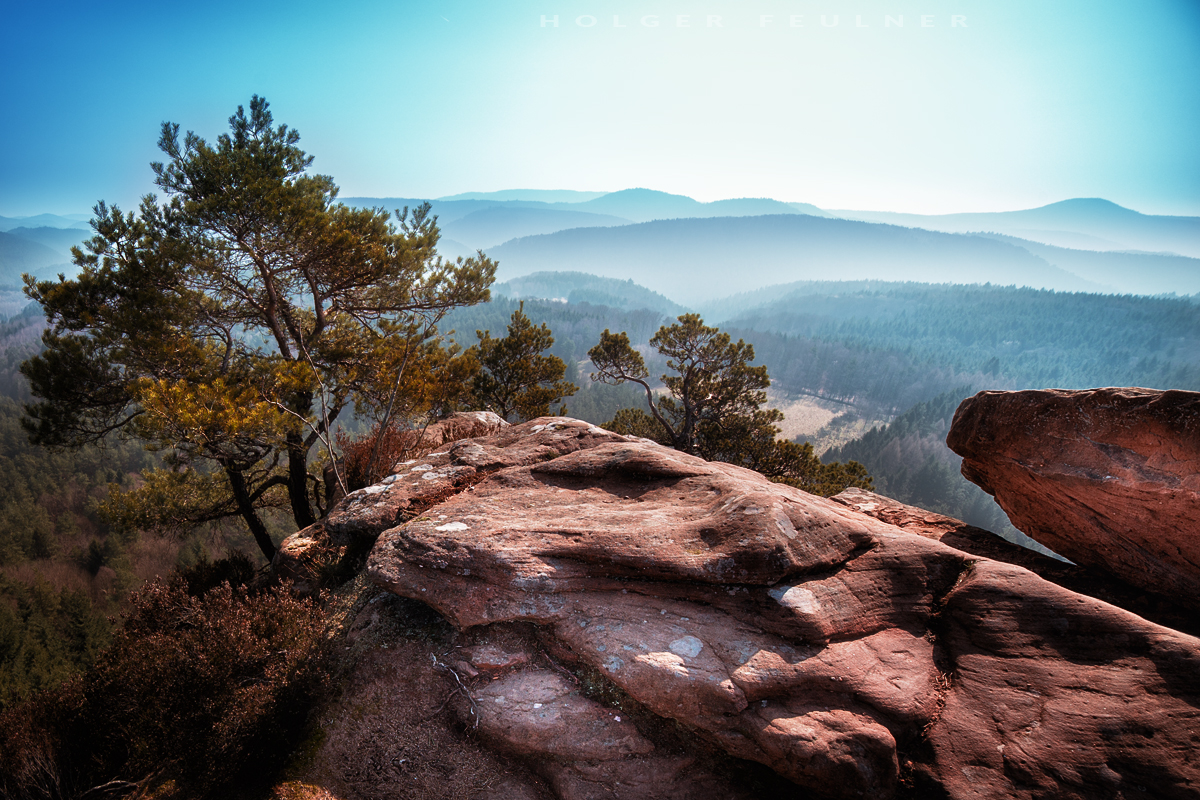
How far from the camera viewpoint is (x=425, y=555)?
6117 millimetres

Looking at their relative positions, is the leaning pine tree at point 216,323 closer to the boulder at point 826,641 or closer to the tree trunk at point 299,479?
the tree trunk at point 299,479

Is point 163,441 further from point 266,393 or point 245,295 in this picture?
point 245,295

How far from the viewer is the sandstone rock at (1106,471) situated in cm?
619

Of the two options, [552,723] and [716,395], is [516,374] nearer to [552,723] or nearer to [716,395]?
[716,395]

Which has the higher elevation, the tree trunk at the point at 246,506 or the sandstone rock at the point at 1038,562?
the sandstone rock at the point at 1038,562

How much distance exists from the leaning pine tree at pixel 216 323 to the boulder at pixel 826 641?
5.98 m

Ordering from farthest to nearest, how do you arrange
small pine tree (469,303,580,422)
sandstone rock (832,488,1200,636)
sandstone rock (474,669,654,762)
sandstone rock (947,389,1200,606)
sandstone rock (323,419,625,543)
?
small pine tree (469,303,580,422) < sandstone rock (323,419,625,543) < sandstone rock (832,488,1200,636) < sandstone rock (947,389,1200,606) < sandstone rock (474,669,654,762)

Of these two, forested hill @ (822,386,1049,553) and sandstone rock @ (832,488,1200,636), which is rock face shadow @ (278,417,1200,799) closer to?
sandstone rock @ (832,488,1200,636)

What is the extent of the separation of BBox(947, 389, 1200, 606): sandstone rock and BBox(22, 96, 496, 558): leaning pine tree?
1174 cm

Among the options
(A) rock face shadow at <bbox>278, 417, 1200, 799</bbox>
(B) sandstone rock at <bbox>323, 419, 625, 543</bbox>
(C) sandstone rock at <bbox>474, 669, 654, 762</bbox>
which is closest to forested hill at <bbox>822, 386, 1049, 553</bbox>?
(B) sandstone rock at <bbox>323, 419, 625, 543</bbox>

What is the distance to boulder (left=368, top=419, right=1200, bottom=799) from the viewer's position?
4.37 metres

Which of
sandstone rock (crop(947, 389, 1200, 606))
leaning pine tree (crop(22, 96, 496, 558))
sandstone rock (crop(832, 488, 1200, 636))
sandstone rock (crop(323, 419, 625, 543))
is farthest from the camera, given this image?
leaning pine tree (crop(22, 96, 496, 558))

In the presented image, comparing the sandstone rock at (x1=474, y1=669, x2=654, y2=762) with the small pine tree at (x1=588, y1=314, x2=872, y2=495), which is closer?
the sandstone rock at (x1=474, y1=669, x2=654, y2=762)

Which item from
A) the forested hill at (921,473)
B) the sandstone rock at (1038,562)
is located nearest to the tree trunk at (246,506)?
the sandstone rock at (1038,562)
